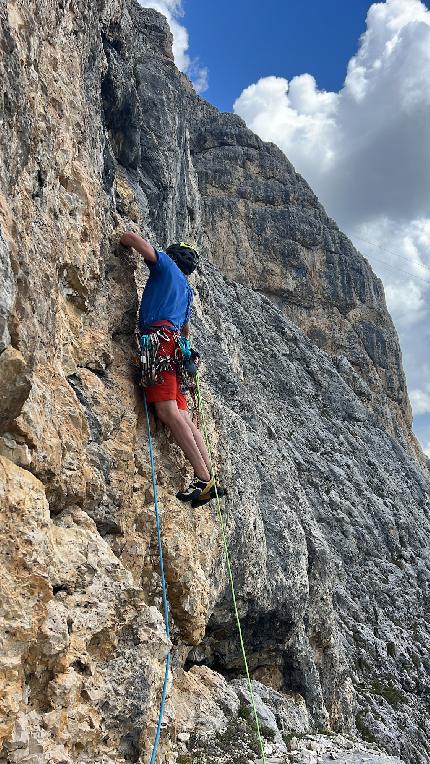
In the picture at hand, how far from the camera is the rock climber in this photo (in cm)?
665

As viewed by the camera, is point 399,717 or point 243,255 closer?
point 399,717

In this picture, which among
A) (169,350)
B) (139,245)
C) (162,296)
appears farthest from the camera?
(162,296)

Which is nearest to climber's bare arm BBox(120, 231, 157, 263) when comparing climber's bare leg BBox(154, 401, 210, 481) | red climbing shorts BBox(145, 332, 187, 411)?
red climbing shorts BBox(145, 332, 187, 411)

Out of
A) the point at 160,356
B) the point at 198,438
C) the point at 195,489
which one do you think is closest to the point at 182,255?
the point at 160,356

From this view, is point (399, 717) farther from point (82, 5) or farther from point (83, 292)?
point (82, 5)

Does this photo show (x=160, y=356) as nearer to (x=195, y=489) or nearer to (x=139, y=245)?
(x=139, y=245)

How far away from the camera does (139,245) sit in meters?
6.89

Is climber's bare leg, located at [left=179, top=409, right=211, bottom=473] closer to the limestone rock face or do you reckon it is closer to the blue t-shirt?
the limestone rock face

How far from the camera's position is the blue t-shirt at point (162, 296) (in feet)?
22.9

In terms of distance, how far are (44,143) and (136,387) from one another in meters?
2.88

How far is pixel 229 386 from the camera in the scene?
14062 mm

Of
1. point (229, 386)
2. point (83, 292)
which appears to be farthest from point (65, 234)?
point (229, 386)

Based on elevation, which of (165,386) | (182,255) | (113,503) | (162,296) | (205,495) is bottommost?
(113,503)

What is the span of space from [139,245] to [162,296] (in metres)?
0.70
